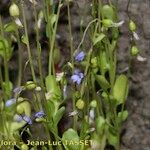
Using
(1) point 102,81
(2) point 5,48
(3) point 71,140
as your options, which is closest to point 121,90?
(1) point 102,81

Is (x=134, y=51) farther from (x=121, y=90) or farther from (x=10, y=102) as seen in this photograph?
(x=10, y=102)

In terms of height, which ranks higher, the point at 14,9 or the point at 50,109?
the point at 14,9

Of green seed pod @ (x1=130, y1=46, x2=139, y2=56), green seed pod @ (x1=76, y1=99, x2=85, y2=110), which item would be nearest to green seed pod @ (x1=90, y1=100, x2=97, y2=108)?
green seed pod @ (x1=76, y1=99, x2=85, y2=110)

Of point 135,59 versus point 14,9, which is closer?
point 14,9

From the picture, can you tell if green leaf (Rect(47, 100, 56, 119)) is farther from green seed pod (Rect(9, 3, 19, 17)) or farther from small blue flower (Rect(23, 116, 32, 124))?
green seed pod (Rect(9, 3, 19, 17))

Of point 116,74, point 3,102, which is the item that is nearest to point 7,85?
point 3,102

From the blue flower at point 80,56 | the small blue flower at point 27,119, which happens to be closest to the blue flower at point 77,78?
the blue flower at point 80,56
